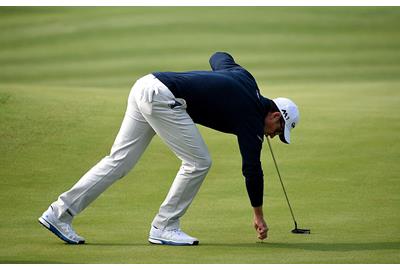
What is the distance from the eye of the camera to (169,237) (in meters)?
7.92

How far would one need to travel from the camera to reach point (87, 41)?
30719mm

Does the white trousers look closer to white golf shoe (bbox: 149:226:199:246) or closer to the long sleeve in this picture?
white golf shoe (bbox: 149:226:199:246)

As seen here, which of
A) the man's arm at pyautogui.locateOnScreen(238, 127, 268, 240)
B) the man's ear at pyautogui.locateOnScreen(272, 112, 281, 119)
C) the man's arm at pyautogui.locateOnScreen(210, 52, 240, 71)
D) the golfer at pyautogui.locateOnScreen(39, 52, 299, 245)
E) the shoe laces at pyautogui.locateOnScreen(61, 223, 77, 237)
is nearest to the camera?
the man's arm at pyautogui.locateOnScreen(238, 127, 268, 240)

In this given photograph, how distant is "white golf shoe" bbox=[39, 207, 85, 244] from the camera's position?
25.8ft

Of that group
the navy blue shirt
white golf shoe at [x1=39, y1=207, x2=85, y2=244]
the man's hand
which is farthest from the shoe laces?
the man's hand

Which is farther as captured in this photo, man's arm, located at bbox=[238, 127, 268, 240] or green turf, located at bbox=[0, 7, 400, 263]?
green turf, located at bbox=[0, 7, 400, 263]

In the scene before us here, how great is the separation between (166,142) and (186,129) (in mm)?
222

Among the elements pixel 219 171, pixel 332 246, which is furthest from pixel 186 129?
pixel 219 171

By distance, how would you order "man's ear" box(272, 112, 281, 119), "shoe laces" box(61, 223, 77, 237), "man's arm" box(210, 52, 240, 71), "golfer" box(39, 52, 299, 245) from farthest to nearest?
"man's arm" box(210, 52, 240, 71) < "shoe laces" box(61, 223, 77, 237) < "man's ear" box(272, 112, 281, 119) < "golfer" box(39, 52, 299, 245)

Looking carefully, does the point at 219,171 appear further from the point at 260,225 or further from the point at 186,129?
the point at 260,225

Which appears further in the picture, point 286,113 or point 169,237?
point 169,237

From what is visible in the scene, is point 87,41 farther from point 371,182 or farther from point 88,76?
point 371,182

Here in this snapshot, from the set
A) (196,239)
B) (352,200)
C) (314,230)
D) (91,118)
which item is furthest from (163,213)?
(91,118)

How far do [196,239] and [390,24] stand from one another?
2580 cm
